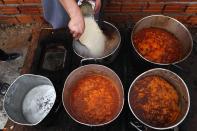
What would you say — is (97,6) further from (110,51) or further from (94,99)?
(94,99)

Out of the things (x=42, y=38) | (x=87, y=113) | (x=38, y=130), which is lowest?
(x=38, y=130)

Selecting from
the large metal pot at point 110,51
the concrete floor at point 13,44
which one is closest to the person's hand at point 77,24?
the large metal pot at point 110,51

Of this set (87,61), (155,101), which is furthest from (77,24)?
(155,101)

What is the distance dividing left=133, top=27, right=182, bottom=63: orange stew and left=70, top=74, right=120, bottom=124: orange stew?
1.06 feet

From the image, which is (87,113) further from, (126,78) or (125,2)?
(125,2)

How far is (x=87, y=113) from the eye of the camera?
62.6 inches

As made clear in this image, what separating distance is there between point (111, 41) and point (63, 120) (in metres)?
0.61

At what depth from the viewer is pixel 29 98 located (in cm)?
184

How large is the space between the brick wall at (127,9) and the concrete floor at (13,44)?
114mm

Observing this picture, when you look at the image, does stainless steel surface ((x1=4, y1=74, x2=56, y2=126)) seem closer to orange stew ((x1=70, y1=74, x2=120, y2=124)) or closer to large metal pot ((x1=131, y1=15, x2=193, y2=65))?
orange stew ((x1=70, y1=74, x2=120, y2=124))

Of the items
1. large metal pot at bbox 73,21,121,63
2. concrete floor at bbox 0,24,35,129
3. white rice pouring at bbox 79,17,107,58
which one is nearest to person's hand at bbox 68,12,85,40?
white rice pouring at bbox 79,17,107,58

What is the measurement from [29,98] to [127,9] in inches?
Answer: 39.5

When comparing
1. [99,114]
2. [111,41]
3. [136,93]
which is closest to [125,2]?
[111,41]

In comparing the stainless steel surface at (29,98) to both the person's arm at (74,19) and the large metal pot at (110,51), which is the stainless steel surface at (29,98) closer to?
the large metal pot at (110,51)
